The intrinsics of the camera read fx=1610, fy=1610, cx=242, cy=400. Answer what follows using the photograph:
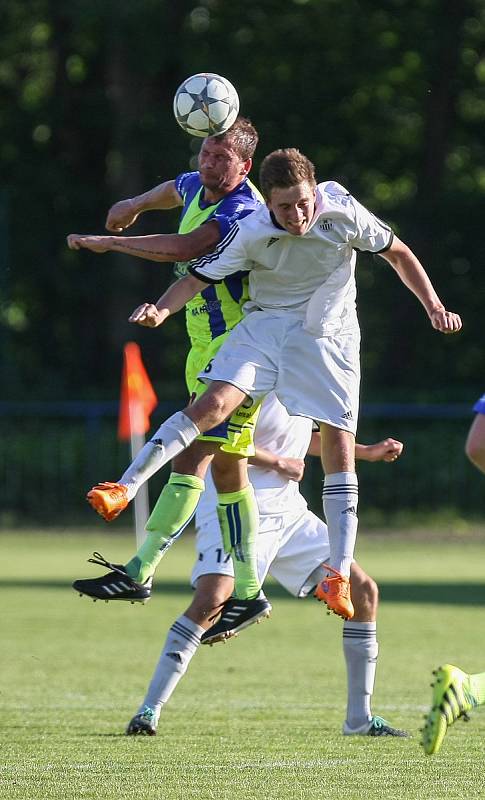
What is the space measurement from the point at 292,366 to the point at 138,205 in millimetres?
1227

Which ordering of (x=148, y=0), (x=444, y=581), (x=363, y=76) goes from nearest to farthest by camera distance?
(x=444, y=581) < (x=148, y=0) < (x=363, y=76)

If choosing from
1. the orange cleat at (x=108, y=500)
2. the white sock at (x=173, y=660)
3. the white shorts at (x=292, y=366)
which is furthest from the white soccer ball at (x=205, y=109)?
the white sock at (x=173, y=660)

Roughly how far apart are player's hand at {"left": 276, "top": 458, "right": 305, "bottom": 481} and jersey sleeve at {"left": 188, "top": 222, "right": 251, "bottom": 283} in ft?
4.36

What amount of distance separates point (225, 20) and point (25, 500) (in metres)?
11.6

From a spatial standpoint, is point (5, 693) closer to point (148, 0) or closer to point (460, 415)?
point (460, 415)

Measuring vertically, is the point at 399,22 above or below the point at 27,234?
above

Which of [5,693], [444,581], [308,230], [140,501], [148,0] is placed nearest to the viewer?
[308,230]

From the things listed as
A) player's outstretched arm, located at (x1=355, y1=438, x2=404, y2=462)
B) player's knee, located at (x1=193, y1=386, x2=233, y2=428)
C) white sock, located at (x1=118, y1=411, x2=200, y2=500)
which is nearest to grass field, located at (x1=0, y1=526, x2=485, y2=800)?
white sock, located at (x1=118, y1=411, x2=200, y2=500)

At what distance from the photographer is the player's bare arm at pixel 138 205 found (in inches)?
321

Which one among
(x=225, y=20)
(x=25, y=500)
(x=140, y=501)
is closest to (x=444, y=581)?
(x=140, y=501)

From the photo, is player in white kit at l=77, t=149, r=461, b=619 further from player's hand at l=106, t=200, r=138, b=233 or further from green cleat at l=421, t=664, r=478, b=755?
green cleat at l=421, t=664, r=478, b=755

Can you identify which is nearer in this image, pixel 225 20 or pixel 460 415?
pixel 460 415

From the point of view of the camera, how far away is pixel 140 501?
23.9 metres

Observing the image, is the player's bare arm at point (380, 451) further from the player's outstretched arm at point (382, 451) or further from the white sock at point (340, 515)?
the white sock at point (340, 515)
